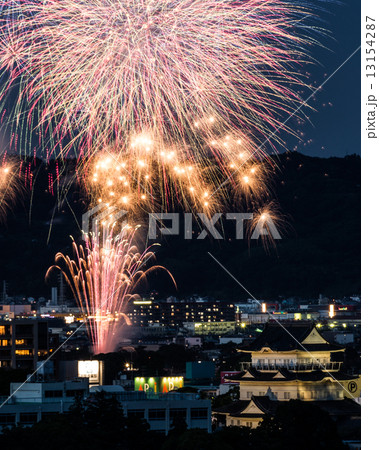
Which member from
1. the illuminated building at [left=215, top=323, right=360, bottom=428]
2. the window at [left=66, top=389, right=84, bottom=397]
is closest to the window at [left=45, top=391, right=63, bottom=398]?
the window at [left=66, top=389, right=84, bottom=397]

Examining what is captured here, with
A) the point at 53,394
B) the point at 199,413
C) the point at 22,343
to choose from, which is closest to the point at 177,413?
the point at 199,413

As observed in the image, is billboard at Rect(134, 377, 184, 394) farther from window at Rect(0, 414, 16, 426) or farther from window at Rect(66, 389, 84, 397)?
window at Rect(0, 414, 16, 426)

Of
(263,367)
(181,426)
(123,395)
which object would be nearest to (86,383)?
(123,395)

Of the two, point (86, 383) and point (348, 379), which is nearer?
point (86, 383)

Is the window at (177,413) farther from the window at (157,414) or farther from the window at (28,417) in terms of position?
the window at (28,417)

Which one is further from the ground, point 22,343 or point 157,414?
point 22,343

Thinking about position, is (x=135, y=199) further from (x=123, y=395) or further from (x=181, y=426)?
(x=181, y=426)

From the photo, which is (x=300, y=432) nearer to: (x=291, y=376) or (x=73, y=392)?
(x=73, y=392)
